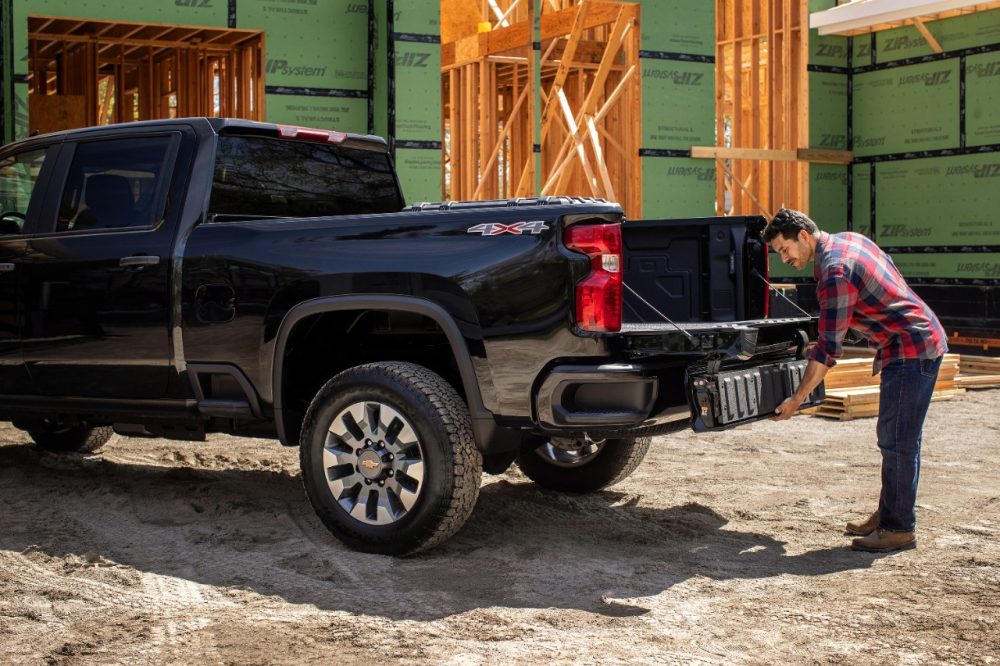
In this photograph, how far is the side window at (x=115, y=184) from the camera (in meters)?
6.43

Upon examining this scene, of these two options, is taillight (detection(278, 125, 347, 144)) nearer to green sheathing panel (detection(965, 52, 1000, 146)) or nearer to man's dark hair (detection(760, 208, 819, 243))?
man's dark hair (detection(760, 208, 819, 243))

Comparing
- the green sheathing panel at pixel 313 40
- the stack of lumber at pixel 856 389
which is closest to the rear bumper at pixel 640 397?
the stack of lumber at pixel 856 389

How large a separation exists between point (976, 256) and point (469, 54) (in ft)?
27.5

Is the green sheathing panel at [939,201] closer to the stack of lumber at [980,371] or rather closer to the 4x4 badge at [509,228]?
the stack of lumber at [980,371]

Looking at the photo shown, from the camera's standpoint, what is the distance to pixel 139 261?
623cm

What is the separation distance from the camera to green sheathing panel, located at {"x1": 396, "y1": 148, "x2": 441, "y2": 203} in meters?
15.0

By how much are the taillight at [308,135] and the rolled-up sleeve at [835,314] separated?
281 centimetres

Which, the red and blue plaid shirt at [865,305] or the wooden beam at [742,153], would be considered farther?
the wooden beam at [742,153]

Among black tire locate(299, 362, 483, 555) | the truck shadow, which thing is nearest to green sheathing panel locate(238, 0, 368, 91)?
the truck shadow

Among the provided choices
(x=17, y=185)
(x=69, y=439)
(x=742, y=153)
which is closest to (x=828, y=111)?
(x=742, y=153)

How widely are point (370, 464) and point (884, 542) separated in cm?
243

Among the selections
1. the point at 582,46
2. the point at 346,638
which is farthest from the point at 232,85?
the point at 346,638

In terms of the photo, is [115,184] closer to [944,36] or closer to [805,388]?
[805,388]

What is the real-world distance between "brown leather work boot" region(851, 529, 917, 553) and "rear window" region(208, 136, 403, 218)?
3.28m
